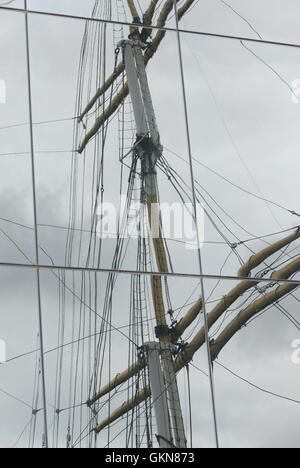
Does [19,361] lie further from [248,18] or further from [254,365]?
[248,18]

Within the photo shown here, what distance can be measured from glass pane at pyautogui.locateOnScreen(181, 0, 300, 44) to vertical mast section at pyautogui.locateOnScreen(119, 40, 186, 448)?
73 cm

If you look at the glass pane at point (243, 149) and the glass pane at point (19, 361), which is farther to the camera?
the glass pane at point (243, 149)

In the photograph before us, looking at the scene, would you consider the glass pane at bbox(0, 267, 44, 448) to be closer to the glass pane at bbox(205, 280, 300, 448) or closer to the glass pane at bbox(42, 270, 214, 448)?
the glass pane at bbox(42, 270, 214, 448)

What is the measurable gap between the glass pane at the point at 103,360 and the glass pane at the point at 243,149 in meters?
0.77

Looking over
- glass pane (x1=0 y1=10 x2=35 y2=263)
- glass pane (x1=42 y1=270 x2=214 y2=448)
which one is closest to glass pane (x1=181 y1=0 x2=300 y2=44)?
glass pane (x1=0 y1=10 x2=35 y2=263)

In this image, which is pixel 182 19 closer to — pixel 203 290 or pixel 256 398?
pixel 203 290

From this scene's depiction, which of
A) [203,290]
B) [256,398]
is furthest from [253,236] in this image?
[256,398]

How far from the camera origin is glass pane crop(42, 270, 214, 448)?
304 inches

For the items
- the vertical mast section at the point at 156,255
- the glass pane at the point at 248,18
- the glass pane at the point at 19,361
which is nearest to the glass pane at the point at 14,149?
the glass pane at the point at 19,361

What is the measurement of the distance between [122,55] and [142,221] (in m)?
1.46

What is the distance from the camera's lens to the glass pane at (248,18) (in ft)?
31.1

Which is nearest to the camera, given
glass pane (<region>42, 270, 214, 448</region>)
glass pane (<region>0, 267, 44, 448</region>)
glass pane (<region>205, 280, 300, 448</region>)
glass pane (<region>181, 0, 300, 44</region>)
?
glass pane (<region>0, 267, 44, 448</region>)

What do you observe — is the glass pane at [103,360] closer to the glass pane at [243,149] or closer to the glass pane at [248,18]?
the glass pane at [243,149]
